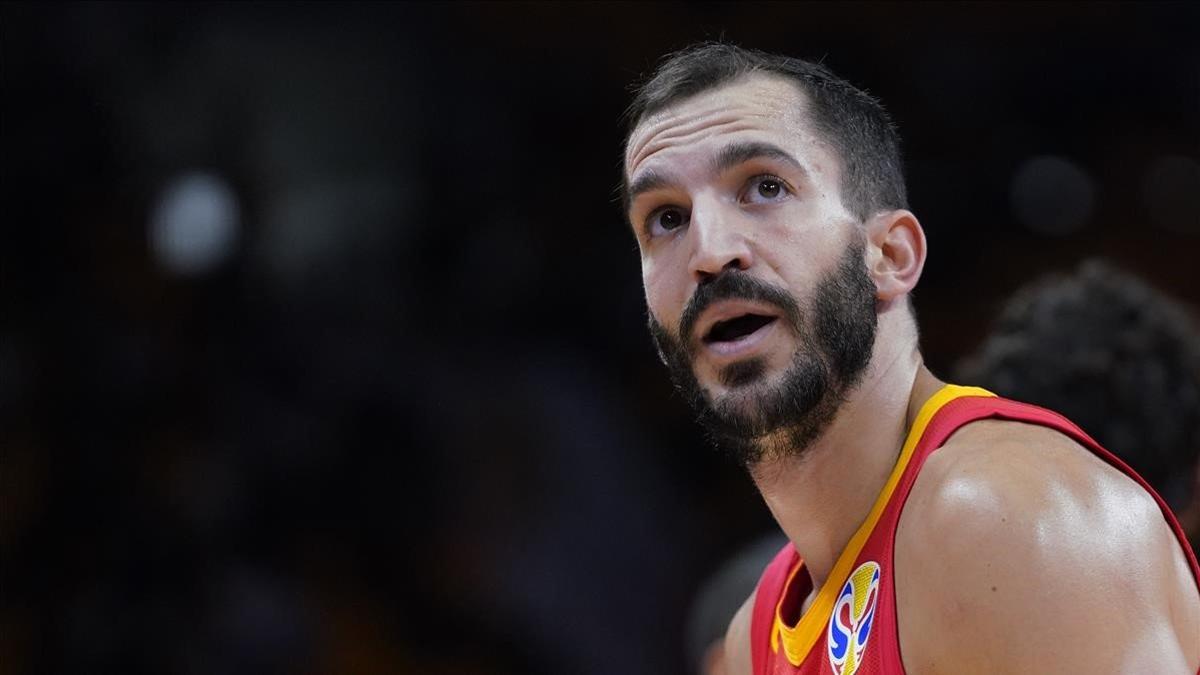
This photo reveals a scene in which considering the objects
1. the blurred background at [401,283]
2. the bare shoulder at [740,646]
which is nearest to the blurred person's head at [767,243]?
the bare shoulder at [740,646]

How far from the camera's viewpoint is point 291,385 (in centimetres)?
580

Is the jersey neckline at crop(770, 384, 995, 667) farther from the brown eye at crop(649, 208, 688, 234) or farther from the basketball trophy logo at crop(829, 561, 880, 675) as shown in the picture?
the brown eye at crop(649, 208, 688, 234)

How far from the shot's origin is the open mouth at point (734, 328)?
2.52m

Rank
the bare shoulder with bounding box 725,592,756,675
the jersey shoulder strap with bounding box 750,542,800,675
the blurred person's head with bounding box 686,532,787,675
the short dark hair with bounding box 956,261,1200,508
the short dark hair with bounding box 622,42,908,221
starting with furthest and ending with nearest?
the blurred person's head with bounding box 686,532,787,675
the short dark hair with bounding box 956,261,1200,508
the bare shoulder with bounding box 725,592,756,675
the jersey shoulder strap with bounding box 750,542,800,675
the short dark hair with bounding box 622,42,908,221

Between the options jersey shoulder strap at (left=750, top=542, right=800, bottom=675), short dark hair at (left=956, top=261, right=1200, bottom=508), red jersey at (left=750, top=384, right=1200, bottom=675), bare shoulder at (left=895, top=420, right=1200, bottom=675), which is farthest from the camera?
short dark hair at (left=956, top=261, right=1200, bottom=508)

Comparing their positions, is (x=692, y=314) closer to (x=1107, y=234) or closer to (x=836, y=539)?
(x=836, y=539)

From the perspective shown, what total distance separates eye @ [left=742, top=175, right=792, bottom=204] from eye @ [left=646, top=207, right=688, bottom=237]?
0.16 metres

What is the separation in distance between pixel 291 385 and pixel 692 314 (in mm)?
3589

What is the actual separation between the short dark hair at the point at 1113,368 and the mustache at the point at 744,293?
1164mm

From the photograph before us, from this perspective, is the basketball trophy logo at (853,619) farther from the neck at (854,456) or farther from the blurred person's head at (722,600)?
the blurred person's head at (722,600)

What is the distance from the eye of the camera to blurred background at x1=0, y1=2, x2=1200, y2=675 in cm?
546

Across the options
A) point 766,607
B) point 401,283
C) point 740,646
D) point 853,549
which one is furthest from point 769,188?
point 401,283

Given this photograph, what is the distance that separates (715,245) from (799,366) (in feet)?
0.87

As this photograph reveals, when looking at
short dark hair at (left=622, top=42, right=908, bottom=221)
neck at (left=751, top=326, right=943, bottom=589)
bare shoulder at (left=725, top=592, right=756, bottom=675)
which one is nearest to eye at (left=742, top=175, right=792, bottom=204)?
short dark hair at (left=622, top=42, right=908, bottom=221)
